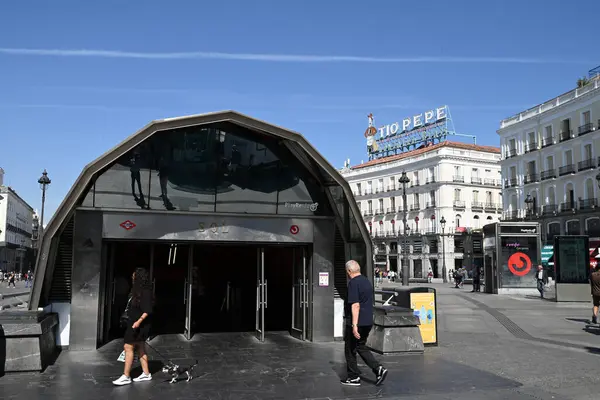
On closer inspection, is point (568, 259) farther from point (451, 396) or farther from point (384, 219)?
point (384, 219)

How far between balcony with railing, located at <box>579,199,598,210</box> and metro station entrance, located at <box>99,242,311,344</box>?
40331 millimetres

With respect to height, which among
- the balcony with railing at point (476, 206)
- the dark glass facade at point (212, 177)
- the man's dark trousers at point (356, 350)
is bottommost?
the man's dark trousers at point (356, 350)

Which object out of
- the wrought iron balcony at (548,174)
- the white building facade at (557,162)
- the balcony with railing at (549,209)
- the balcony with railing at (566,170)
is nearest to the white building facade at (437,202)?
the white building facade at (557,162)

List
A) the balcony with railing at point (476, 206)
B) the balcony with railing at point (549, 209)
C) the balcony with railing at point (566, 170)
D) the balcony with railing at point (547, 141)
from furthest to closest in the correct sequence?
the balcony with railing at point (476, 206) → the balcony with railing at point (547, 141) → the balcony with railing at point (549, 209) → the balcony with railing at point (566, 170)

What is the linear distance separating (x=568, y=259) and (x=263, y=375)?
1889 cm

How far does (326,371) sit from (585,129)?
4881 centimetres

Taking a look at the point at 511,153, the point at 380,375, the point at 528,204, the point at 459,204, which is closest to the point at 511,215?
the point at 511,153

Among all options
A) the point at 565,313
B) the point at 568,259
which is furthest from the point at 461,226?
the point at 565,313

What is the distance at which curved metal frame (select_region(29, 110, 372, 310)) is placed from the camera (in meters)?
10.6

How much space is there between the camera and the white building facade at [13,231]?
3450 inches

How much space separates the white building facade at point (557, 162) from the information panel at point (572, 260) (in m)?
27.7

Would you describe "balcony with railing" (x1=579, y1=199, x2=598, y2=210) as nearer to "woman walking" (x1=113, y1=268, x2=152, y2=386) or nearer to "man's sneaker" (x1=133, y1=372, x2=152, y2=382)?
"man's sneaker" (x1=133, y1=372, x2=152, y2=382)

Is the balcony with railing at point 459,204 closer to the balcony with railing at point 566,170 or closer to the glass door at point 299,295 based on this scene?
the balcony with railing at point 566,170

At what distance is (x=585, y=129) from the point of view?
4962 centimetres
